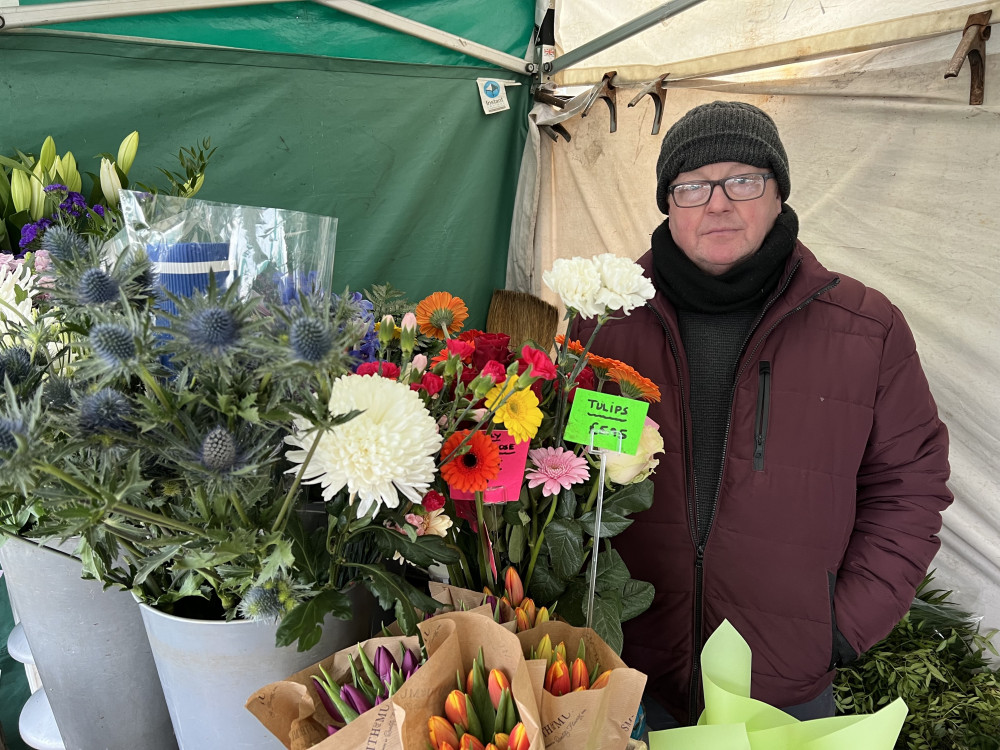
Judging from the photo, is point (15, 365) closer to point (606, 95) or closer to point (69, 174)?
point (69, 174)

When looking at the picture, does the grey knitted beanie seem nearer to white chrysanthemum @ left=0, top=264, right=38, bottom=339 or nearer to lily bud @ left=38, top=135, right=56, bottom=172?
white chrysanthemum @ left=0, top=264, right=38, bottom=339

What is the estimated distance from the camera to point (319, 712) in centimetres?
63

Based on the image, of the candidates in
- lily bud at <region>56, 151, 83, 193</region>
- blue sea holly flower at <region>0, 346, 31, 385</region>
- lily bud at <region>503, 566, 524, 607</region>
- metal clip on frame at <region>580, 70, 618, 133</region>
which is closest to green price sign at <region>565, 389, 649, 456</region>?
lily bud at <region>503, 566, 524, 607</region>

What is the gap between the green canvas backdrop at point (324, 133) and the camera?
1.88 meters

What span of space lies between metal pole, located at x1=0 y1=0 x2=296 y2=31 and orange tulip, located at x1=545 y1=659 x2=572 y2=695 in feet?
6.97

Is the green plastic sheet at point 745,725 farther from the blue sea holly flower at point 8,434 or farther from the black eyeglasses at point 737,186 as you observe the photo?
the black eyeglasses at point 737,186

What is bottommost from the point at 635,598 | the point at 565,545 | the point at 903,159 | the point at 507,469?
the point at 635,598

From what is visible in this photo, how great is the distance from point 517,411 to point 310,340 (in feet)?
0.81

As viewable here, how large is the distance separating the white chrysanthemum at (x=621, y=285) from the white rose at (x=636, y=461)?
0.48 ft

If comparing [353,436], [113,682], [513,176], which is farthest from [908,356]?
[513,176]

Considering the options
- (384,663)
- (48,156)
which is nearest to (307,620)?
(384,663)

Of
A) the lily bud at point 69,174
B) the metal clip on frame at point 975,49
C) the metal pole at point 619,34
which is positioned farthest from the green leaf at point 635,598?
Answer: the metal pole at point 619,34

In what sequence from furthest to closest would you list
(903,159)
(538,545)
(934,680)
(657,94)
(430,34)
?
(430,34)
(657,94)
(934,680)
(903,159)
(538,545)

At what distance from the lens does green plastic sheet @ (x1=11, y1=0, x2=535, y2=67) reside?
6.52 feet
